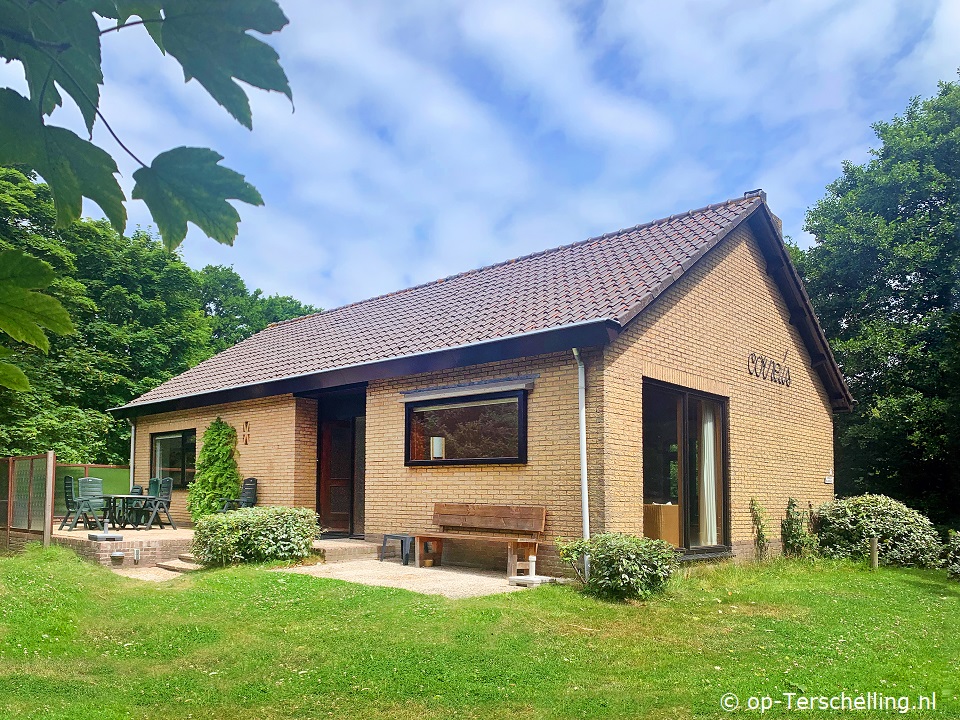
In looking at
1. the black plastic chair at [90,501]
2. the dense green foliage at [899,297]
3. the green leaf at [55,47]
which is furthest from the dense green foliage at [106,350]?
the green leaf at [55,47]

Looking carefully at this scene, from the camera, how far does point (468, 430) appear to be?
39.8 feet

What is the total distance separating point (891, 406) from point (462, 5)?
2279cm

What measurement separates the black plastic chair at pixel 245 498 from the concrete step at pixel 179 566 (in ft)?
7.49

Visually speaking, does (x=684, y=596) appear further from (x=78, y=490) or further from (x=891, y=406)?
(x=891, y=406)

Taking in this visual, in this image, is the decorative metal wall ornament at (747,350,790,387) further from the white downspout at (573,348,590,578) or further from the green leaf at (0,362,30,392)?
the green leaf at (0,362,30,392)

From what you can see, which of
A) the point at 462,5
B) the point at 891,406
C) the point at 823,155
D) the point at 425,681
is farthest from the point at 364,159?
the point at 823,155

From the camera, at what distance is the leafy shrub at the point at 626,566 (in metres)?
9.09

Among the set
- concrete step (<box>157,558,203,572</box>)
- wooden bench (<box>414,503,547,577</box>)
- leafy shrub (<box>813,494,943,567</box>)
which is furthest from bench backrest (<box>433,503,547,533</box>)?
leafy shrub (<box>813,494,943,567</box>)

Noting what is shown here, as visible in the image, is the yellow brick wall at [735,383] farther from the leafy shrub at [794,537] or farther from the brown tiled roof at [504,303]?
the brown tiled roof at [504,303]

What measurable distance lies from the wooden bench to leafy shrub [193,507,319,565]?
5.88ft

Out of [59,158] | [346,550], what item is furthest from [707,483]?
[59,158]

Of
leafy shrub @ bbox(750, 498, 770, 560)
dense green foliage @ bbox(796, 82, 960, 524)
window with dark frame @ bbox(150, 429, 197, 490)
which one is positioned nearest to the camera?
leafy shrub @ bbox(750, 498, 770, 560)

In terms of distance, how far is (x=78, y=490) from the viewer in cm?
1590

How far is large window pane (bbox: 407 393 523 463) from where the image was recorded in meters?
11.5
